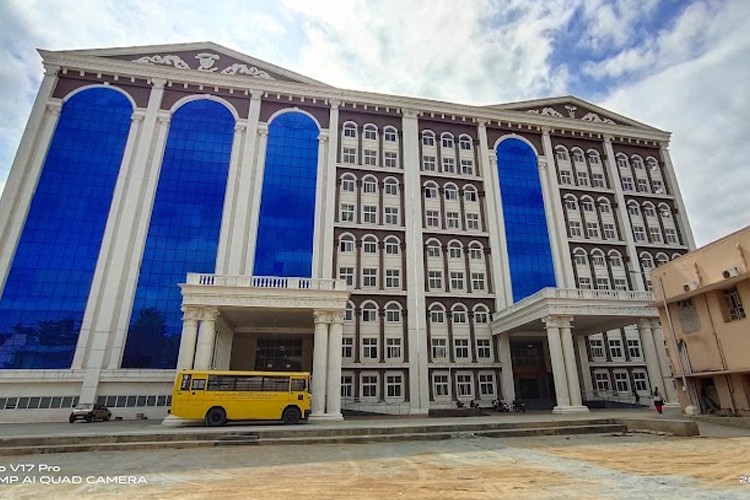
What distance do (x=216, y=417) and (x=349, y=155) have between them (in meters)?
21.7

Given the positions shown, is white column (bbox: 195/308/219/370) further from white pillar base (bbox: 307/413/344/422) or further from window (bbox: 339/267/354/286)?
window (bbox: 339/267/354/286)

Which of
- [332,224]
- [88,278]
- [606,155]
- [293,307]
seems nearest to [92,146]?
A: [88,278]

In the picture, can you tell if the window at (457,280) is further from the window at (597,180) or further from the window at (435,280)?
the window at (597,180)

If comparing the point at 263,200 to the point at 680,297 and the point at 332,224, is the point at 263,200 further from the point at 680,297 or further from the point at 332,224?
the point at 680,297

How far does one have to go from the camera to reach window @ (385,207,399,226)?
104 feet

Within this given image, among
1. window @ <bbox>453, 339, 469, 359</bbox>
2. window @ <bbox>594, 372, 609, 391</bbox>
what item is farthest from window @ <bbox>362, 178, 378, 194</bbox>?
window @ <bbox>594, 372, 609, 391</bbox>

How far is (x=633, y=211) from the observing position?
1420 inches

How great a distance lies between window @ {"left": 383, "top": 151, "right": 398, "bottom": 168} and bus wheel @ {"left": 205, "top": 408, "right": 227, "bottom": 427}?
22.2 metres

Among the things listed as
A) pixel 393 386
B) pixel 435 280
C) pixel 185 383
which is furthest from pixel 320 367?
pixel 435 280

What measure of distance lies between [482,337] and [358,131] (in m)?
19.3

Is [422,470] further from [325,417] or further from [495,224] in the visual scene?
[495,224]

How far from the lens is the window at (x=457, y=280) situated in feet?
101

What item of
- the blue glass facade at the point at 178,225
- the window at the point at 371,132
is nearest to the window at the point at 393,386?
the blue glass facade at the point at 178,225

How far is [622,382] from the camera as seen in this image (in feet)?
98.9
